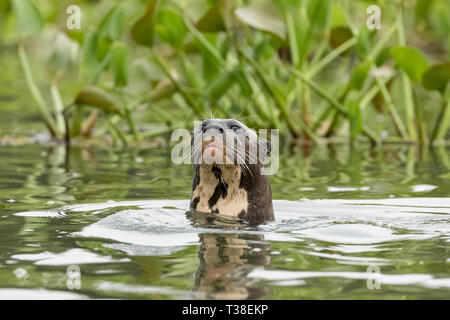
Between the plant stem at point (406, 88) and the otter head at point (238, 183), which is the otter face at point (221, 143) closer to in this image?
the otter head at point (238, 183)

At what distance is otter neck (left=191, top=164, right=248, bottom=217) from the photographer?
5.54 meters

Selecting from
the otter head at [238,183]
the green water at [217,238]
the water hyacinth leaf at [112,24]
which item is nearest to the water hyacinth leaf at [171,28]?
the water hyacinth leaf at [112,24]

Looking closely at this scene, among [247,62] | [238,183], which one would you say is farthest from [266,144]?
[247,62]

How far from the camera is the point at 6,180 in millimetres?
7688

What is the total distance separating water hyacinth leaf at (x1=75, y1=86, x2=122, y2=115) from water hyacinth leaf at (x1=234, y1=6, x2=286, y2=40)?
1.54m

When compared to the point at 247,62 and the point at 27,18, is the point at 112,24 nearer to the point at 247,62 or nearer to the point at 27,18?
the point at 27,18

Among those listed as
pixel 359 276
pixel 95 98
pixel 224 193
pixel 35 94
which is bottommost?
pixel 359 276

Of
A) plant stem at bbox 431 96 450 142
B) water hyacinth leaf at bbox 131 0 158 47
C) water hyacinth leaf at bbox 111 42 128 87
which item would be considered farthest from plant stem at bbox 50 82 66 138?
plant stem at bbox 431 96 450 142

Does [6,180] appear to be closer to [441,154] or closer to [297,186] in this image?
[297,186]

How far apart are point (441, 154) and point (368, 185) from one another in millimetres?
2099

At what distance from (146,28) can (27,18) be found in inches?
Answer: 56.4

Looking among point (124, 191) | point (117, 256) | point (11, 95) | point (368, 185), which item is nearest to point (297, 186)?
point (368, 185)

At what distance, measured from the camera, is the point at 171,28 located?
30.3 ft

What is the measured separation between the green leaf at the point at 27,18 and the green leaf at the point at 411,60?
11.8 ft
